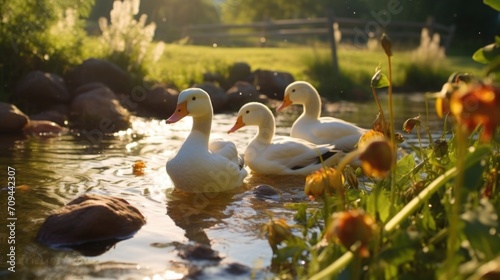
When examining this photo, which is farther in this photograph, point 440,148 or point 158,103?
point 158,103

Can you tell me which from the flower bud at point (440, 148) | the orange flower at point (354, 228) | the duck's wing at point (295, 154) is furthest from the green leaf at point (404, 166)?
the duck's wing at point (295, 154)

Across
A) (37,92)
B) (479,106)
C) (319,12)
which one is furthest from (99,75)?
(319,12)

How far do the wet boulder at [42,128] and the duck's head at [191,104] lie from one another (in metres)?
3.66

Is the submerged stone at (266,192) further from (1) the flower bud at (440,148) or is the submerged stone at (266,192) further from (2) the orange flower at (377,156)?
(2) the orange flower at (377,156)

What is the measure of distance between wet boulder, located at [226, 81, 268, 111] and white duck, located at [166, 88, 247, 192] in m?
6.86

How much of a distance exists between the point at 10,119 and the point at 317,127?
13.2 feet

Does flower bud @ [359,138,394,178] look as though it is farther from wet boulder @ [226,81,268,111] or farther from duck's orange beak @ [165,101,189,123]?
wet boulder @ [226,81,268,111]

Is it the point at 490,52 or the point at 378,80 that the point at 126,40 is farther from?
the point at 490,52

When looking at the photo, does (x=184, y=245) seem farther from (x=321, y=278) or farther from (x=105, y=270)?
(x=321, y=278)

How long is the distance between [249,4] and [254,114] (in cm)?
4364

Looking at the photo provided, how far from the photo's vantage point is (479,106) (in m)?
1.49

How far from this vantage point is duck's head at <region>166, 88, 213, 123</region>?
19.5 feet

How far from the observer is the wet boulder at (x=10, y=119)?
28.8 feet

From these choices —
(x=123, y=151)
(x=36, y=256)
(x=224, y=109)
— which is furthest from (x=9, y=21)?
(x=36, y=256)
